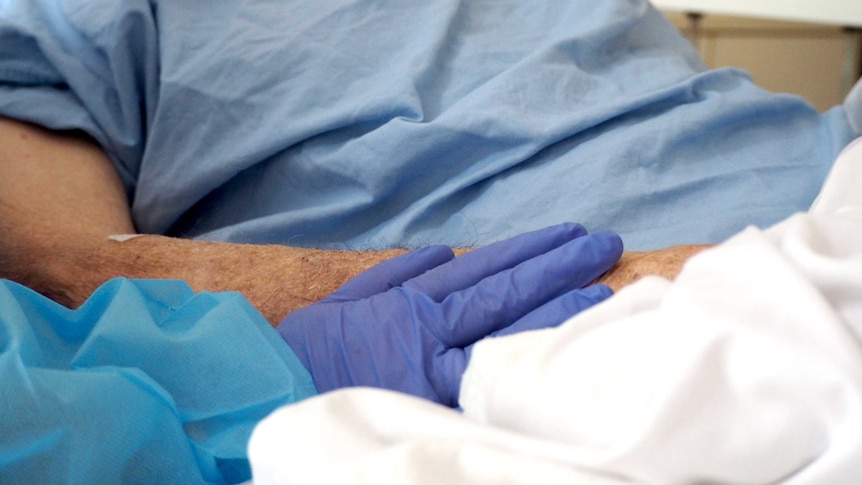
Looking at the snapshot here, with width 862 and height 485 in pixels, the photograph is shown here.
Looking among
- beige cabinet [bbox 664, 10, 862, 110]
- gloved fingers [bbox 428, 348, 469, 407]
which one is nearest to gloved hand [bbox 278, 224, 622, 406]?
gloved fingers [bbox 428, 348, 469, 407]

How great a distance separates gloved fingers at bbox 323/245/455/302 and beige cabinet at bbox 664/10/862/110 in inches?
63.5

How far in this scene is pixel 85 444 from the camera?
0.48 metres

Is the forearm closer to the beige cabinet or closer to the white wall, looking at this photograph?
the white wall

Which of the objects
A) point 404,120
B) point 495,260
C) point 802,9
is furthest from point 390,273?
point 802,9

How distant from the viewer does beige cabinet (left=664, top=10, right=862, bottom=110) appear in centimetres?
210

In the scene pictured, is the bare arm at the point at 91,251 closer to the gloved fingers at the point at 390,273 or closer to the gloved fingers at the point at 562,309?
the gloved fingers at the point at 390,273

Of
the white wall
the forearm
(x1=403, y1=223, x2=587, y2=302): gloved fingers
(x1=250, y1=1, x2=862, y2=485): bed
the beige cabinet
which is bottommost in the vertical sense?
the beige cabinet

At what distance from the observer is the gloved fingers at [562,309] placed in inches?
22.9

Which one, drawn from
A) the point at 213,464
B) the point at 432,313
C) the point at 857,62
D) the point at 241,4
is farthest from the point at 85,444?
the point at 857,62

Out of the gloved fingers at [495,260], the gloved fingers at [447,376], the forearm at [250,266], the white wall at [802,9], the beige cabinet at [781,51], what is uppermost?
the gloved fingers at [495,260]

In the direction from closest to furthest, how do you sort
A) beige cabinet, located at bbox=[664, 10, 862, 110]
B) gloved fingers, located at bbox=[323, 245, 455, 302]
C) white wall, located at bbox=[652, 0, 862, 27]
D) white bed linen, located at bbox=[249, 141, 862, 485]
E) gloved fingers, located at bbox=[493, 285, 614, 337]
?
white bed linen, located at bbox=[249, 141, 862, 485], gloved fingers, located at bbox=[493, 285, 614, 337], gloved fingers, located at bbox=[323, 245, 455, 302], white wall, located at bbox=[652, 0, 862, 27], beige cabinet, located at bbox=[664, 10, 862, 110]

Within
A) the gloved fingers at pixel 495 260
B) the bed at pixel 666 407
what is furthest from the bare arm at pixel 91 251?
the bed at pixel 666 407

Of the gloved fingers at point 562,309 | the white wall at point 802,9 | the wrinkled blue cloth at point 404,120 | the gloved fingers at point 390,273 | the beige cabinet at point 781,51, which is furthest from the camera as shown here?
the beige cabinet at point 781,51

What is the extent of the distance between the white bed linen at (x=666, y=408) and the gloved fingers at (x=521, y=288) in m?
0.17
